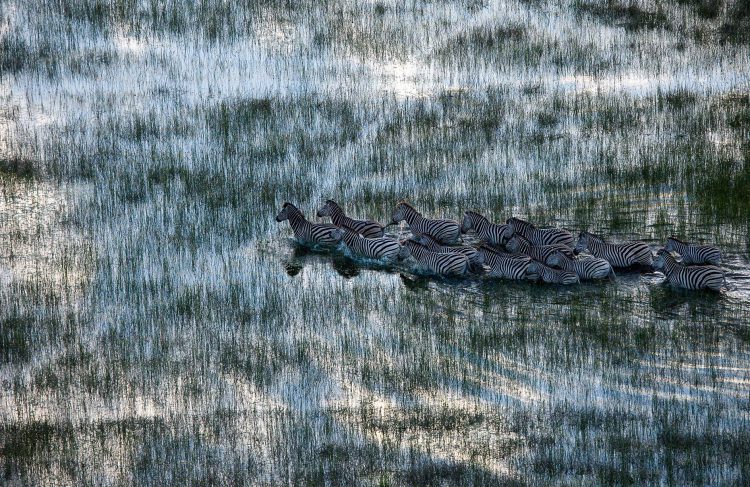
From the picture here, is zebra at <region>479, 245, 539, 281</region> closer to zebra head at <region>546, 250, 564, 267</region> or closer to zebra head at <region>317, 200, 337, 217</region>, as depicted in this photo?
zebra head at <region>546, 250, 564, 267</region>

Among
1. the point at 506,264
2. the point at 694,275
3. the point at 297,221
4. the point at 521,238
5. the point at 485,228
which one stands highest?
the point at 297,221

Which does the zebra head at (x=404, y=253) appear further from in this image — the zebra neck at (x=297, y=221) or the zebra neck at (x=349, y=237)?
the zebra neck at (x=297, y=221)

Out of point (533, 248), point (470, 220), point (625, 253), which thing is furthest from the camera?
point (470, 220)

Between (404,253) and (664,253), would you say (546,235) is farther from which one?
(404,253)

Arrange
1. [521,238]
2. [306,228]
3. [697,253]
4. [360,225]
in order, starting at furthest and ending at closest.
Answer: [306,228] → [360,225] → [521,238] → [697,253]

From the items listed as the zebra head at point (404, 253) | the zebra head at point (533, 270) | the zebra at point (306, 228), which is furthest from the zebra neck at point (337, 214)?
the zebra head at point (533, 270)

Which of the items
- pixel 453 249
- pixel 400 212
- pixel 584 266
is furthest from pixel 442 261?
pixel 400 212
